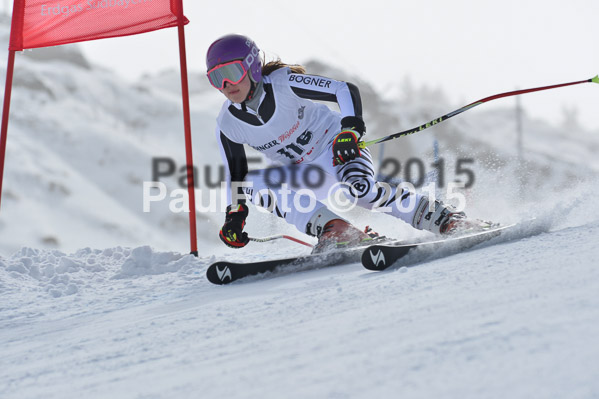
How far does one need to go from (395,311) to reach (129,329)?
3.88 ft

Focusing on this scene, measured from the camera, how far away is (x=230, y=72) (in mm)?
3812

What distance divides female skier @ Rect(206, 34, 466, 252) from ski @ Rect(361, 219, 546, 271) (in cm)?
27

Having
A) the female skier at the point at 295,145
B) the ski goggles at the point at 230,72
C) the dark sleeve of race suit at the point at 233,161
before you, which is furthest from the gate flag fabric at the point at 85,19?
the ski goggles at the point at 230,72

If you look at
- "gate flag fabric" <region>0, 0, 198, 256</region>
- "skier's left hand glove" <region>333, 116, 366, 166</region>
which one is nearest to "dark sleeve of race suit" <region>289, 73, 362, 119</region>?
"skier's left hand glove" <region>333, 116, 366, 166</region>

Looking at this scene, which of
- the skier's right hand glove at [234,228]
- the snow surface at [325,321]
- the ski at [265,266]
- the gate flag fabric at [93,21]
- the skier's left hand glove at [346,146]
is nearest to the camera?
the snow surface at [325,321]

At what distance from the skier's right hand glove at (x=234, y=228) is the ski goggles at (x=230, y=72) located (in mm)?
884

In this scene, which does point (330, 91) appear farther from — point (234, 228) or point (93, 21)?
point (93, 21)

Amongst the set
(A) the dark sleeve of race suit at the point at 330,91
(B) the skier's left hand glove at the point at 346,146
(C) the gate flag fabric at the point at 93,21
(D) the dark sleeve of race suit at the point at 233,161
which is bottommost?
(B) the skier's left hand glove at the point at 346,146

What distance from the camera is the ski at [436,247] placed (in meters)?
3.23

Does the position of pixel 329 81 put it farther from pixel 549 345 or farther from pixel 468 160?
pixel 549 345

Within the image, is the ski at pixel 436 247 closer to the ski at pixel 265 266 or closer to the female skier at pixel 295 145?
the female skier at pixel 295 145

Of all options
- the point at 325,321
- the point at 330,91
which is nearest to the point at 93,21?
the point at 330,91

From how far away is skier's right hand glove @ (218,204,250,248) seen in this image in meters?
4.17

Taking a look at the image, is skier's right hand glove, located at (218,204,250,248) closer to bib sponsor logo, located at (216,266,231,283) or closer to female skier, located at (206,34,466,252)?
female skier, located at (206,34,466,252)
